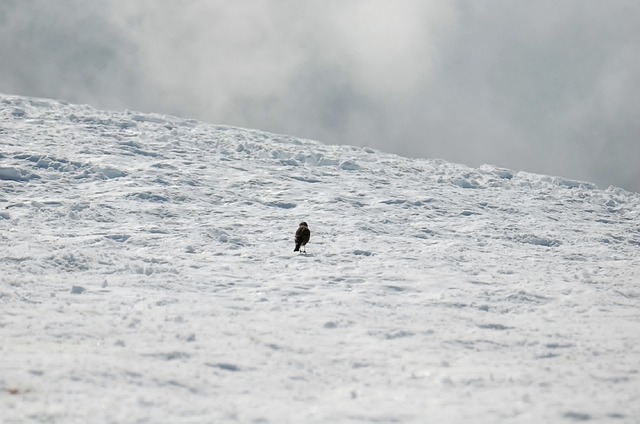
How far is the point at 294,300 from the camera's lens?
10.2 metres

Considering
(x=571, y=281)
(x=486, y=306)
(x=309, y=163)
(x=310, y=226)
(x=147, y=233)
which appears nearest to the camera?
(x=486, y=306)

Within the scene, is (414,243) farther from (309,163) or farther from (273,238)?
(309,163)

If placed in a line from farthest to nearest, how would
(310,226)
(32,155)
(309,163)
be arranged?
(309,163) → (32,155) → (310,226)

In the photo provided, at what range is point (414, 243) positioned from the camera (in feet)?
53.3

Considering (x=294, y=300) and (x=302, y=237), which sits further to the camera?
(x=302, y=237)

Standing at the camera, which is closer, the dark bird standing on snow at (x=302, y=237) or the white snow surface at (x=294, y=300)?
the white snow surface at (x=294, y=300)

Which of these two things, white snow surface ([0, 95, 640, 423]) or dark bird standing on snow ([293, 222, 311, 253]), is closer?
white snow surface ([0, 95, 640, 423])

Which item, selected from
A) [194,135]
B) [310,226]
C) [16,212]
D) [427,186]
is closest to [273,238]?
[310,226]

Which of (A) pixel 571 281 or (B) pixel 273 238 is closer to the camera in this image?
(A) pixel 571 281

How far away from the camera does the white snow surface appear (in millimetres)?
6348

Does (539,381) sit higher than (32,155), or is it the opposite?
(32,155)

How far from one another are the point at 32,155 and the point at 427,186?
589 inches

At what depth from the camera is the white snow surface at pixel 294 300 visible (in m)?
6.35

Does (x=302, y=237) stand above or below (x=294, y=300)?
above
